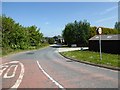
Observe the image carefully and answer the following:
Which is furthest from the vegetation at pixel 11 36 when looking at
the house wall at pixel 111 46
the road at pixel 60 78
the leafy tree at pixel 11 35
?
the road at pixel 60 78

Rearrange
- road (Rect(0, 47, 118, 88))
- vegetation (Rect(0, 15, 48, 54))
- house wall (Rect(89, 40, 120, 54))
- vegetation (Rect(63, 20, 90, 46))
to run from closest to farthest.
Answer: road (Rect(0, 47, 118, 88)) < house wall (Rect(89, 40, 120, 54)) < vegetation (Rect(0, 15, 48, 54)) < vegetation (Rect(63, 20, 90, 46))

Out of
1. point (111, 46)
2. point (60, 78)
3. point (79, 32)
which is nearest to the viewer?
point (60, 78)

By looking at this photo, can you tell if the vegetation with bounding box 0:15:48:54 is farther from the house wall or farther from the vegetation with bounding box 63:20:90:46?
the vegetation with bounding box 63:20:90:46

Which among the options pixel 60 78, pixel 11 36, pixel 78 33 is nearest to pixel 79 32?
pixel 78 33

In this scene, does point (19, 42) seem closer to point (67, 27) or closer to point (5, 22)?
point (5, 22)

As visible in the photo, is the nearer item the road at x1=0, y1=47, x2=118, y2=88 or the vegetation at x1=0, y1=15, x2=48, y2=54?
the road at x1=0, y1=47, x2=118, y2=88

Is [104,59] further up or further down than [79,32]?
further down

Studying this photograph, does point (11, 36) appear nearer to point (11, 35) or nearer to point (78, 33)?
point (11, 35)

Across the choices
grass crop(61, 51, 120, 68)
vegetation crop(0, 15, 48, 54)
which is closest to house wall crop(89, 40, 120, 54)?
grass crop(61, 51, 120, 68)

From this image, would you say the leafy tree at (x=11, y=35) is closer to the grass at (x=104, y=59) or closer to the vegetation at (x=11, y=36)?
the vegetation at (x=11, y=36)

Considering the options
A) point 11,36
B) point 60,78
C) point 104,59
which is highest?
point 11,36

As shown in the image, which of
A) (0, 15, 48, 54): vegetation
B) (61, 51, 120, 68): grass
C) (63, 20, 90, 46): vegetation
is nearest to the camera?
(61, 51, 120, 68): grass

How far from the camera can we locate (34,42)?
310ft

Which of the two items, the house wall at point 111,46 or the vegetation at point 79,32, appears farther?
the vegetation at point 79,32
